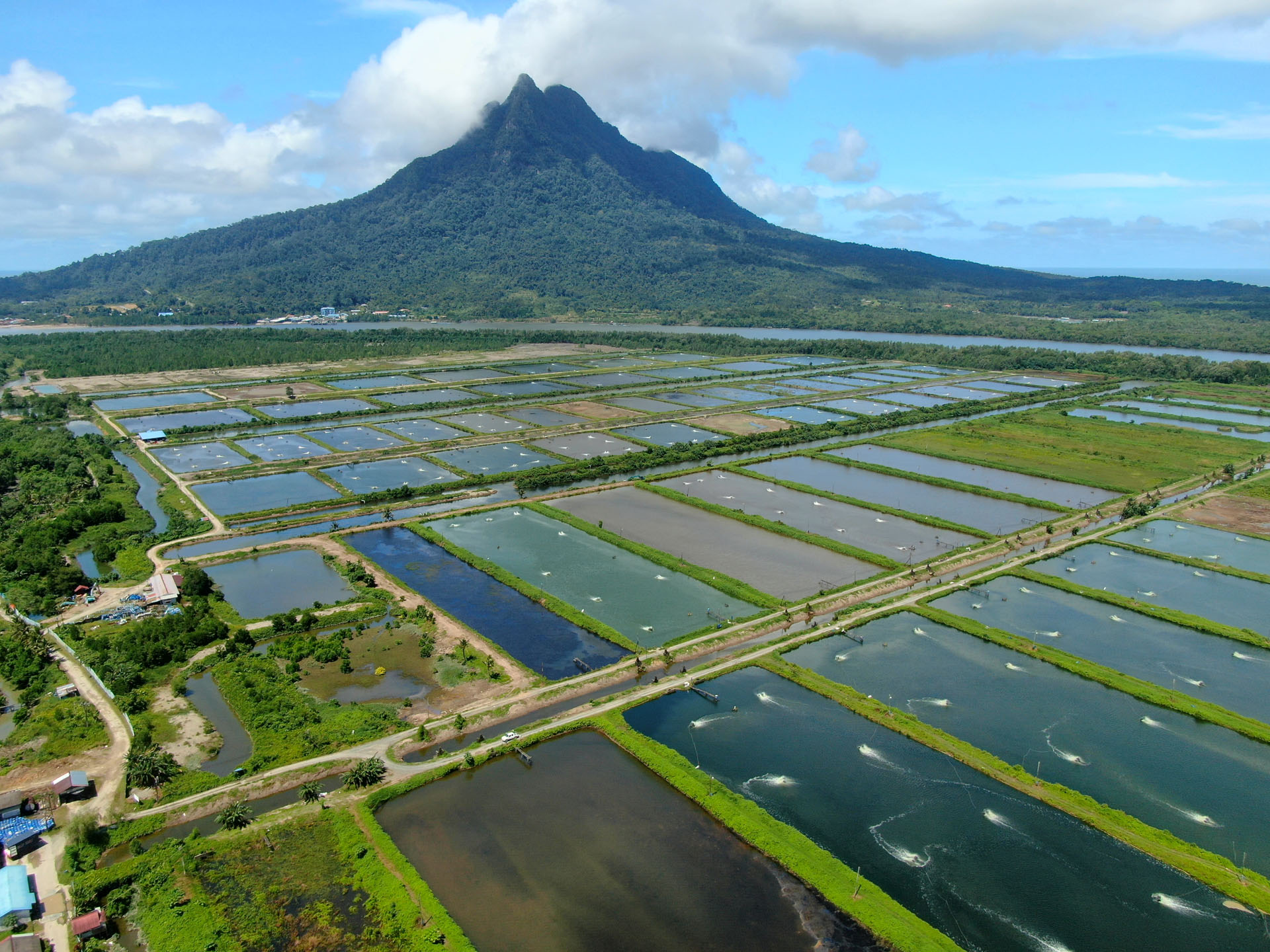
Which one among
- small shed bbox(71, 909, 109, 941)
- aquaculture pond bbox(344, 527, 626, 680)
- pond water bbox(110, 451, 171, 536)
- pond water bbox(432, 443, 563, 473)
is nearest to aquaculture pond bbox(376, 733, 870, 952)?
aquaculture pond bbox(344, 527, 626, 680)

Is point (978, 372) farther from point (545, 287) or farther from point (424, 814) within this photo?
point (545, 287)

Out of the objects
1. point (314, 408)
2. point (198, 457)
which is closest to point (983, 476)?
point (198, 457)

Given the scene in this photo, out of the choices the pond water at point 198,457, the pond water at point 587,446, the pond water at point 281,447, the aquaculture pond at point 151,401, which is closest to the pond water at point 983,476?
the pond water at point 587,446

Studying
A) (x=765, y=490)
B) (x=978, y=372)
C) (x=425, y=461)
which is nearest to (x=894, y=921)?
(x=765, y=490)

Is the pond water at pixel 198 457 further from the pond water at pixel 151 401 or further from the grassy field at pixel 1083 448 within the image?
the grassy field at pixel 1083 448

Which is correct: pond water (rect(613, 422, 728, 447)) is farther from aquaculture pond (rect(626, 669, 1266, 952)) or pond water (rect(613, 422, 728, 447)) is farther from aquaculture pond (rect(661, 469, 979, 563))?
aquaculture pond (rect(626, 669, 1266, 952))

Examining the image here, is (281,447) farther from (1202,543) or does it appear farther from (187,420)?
(1202,543)
